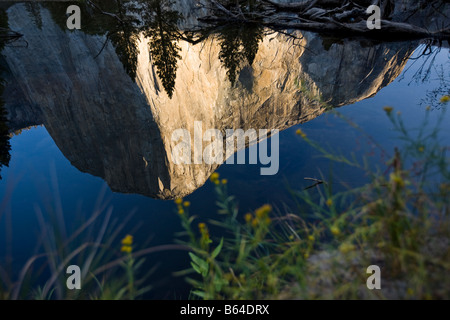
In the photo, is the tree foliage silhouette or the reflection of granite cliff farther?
the tree foliage silhouette

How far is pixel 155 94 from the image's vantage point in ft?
10.1

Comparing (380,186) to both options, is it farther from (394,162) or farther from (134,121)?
(134,121)

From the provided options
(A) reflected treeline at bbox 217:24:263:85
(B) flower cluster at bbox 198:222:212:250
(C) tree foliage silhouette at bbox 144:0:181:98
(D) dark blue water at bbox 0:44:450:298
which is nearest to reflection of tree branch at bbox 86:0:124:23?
(C) tree foliage silhouette at bbox 144:0:181:98

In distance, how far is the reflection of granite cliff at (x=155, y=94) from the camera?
2.66m

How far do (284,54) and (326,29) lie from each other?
1.37 metres

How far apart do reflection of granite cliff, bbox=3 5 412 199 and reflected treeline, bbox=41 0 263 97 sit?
12 cm

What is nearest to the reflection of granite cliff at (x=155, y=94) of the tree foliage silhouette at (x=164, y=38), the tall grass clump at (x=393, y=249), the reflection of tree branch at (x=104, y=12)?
the tree foliage silhouette at (x=164, y=38)

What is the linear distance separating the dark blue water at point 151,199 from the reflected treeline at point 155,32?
1381mm

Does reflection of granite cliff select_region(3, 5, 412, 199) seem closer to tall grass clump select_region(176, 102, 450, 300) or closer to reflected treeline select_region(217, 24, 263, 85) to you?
reflected treeline select_region(217, 24, 263, 85)

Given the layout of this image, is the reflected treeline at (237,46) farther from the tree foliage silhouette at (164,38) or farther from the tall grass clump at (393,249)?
the tall grass clump at (393,249)

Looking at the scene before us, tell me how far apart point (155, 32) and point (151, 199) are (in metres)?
3.13

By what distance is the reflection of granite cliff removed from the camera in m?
2.66

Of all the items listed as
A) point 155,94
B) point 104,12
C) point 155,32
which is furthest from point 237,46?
point 104,12
